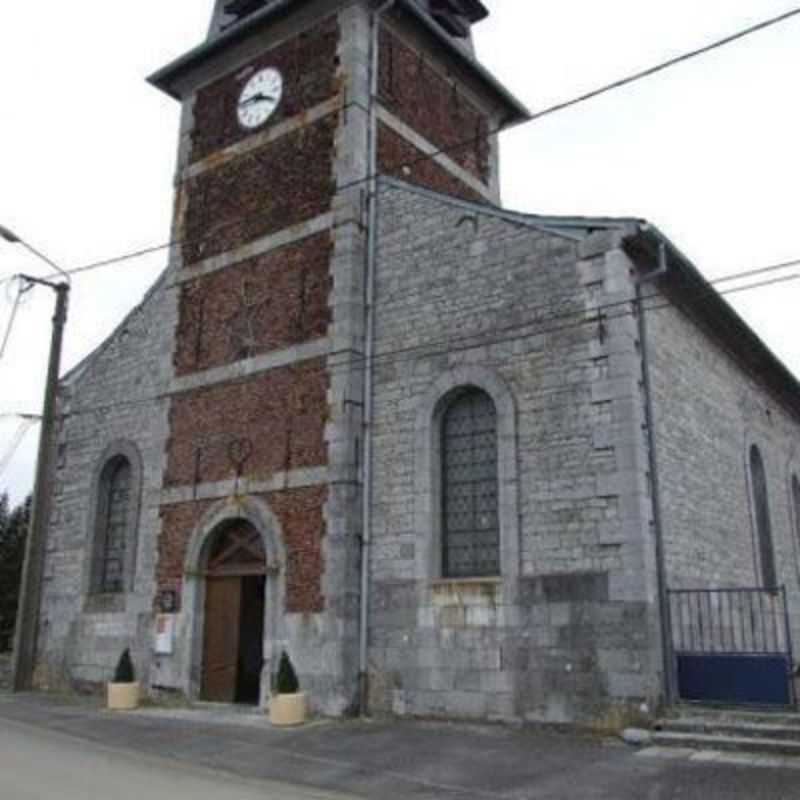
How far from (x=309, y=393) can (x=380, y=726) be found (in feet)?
15.8

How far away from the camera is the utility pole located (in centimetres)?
1670

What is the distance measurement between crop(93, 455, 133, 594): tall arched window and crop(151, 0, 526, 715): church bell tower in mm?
1776

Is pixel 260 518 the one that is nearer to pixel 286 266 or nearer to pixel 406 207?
pixel 286 266

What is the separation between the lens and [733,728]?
978 centimetres

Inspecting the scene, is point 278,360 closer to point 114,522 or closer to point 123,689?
point 114,522

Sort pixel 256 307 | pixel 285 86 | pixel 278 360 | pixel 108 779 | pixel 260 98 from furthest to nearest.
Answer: pixel 260 98, pixel 285 86, pixel 256 307, pixel 278 360, pixel 108 779

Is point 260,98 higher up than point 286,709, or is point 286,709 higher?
point 260,98

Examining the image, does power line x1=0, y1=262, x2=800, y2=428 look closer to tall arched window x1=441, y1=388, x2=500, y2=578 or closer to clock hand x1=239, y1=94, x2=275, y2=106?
tall arched window x1=441, y1=388, x2=500, y2=578

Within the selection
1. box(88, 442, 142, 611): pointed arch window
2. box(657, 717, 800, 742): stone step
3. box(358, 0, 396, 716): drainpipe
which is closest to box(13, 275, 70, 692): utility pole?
box(88, 442, 142, 611): pointed arch window

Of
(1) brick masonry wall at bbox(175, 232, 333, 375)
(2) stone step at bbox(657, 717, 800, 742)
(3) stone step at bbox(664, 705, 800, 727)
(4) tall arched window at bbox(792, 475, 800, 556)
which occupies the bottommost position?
(2) stone step at bbox(657, 717, 800, 742)

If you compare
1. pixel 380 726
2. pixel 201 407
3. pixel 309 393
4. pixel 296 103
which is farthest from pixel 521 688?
pixel 296 103

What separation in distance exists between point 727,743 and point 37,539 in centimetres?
1216

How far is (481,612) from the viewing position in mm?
12008

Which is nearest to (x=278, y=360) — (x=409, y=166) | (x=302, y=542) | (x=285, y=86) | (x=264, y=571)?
(x=302, y=542)
